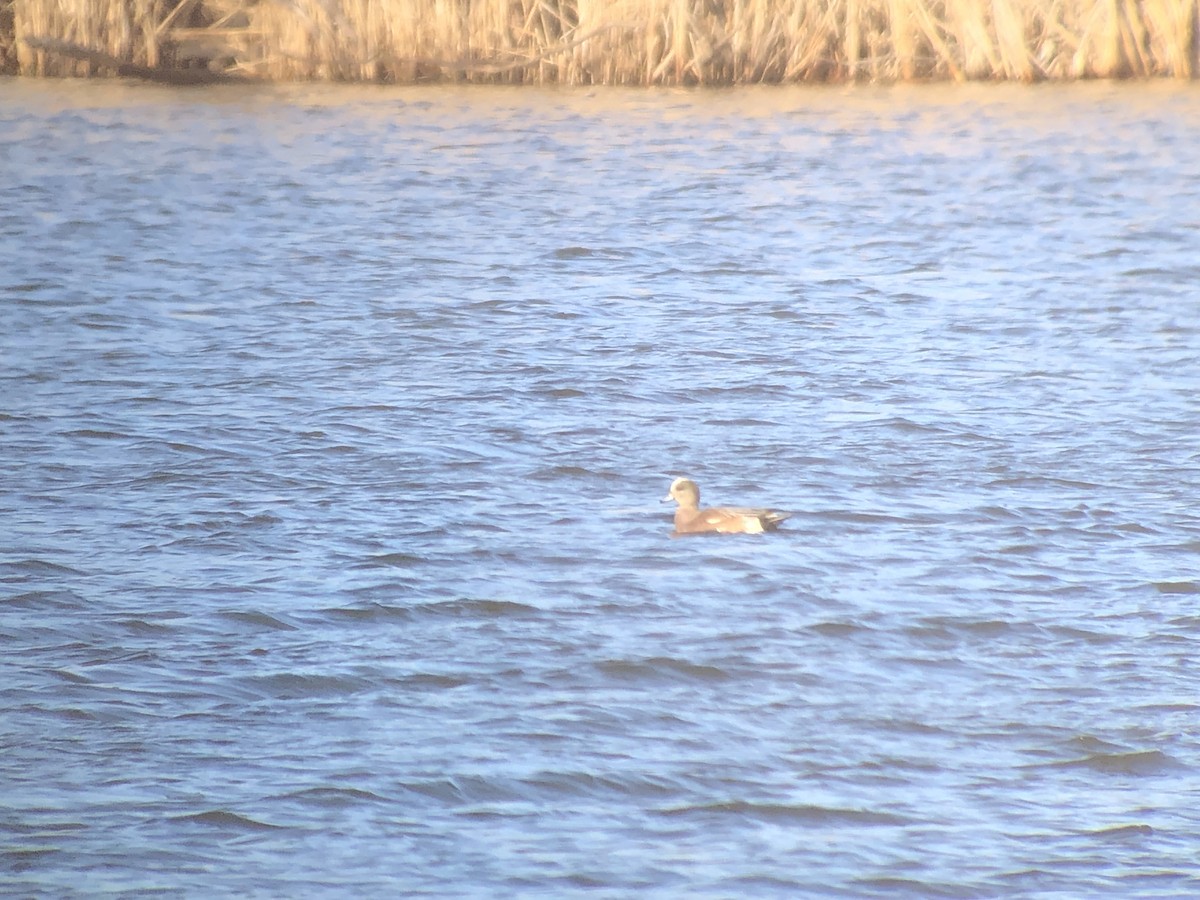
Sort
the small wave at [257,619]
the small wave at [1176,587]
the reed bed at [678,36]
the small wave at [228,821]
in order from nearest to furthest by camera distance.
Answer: the small wave at [228,821], the small wave at [257,619], the small wave at [1176,587], the reed bed at [678,36]

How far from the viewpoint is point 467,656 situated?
5.98m

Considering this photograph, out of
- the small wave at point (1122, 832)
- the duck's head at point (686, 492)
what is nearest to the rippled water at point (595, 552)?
the small wave at point (1122, 832)

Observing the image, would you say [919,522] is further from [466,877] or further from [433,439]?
[466,877]

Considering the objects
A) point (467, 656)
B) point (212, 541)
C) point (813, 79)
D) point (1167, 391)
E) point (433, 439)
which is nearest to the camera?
point (467, 656)

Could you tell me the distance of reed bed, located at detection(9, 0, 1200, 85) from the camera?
2097 centimetres

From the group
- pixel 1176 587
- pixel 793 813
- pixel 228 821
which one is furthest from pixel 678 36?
pixel 228 821

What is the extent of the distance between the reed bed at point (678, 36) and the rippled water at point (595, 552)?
217 inches

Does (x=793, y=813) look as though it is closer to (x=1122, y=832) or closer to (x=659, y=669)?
(x=1122, y=832)

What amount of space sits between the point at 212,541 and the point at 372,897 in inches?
122

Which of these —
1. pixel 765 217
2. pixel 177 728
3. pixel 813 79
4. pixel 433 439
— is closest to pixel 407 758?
pixel 177 728

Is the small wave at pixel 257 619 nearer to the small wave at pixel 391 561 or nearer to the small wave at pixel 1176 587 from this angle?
the small wave at pixel 391 561

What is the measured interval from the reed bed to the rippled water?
552 cm

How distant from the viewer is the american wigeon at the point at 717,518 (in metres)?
7.26

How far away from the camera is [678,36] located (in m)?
20.7
